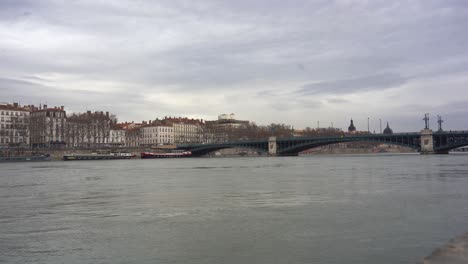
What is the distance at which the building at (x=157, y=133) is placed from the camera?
151125mm

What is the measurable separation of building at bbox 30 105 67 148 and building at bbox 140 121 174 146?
104 feet

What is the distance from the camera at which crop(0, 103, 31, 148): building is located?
109125 millimetres

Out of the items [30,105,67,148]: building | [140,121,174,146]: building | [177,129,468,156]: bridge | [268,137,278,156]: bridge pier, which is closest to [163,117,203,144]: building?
[140,121,174,146]: building

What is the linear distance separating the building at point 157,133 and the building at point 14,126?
124 feet

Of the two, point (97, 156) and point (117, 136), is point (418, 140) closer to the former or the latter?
point (97, 156)

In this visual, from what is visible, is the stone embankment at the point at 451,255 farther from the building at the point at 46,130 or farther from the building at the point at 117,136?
the building at the point at 117,136

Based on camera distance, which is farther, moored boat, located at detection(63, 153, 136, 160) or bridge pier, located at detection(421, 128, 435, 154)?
moored boat, located at detection(63, 153, 136, 160)

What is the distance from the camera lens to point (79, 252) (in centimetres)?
1039

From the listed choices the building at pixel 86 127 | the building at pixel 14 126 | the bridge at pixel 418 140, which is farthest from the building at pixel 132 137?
the bridge at pixel 418 140

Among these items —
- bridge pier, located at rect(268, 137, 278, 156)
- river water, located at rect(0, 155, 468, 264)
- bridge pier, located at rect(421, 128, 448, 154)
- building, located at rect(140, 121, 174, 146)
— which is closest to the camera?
river water, located at rect(0, 155, 468, 264)

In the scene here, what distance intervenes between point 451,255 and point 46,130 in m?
116

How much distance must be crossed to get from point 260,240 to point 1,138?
114744mm

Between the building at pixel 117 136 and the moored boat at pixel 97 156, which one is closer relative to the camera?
the moored boat at pixel 97 156

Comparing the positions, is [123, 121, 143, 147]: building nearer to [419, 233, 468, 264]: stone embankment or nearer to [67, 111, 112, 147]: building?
[67, 111, 112, 147]: building
